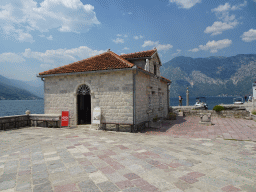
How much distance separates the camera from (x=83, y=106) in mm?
14125

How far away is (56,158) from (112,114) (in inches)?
211

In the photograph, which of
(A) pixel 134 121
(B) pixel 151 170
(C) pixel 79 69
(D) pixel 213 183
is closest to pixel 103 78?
(C) pixel 79 69

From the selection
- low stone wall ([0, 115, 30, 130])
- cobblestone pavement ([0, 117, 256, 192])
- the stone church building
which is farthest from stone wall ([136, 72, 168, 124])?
low stone wall ([0, 115, 30, 130])

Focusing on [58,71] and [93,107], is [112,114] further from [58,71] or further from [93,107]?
[58,71]

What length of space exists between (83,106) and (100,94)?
175 inches

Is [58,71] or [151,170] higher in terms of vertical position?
[58,71]

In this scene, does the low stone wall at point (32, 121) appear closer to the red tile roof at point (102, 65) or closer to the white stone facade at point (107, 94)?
the white stone facade at point (107, 94)

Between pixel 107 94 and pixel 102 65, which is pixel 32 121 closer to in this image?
pixel 107 94

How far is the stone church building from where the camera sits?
9.66m

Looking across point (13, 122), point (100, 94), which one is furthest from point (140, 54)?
point (13, 122)

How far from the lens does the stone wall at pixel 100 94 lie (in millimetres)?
9688

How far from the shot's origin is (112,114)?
1004 cm

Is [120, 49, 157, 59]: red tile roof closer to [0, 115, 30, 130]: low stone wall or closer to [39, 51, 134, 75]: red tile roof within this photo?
[39, 51, 134, 75]: red tile roof

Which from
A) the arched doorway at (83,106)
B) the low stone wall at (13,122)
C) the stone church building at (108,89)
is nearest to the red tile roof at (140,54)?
the stone church building at (108,89)
